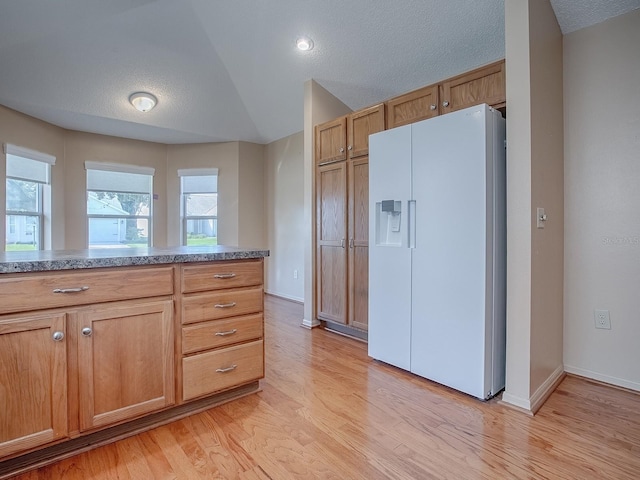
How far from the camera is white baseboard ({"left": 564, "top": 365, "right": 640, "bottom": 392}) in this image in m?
2.18

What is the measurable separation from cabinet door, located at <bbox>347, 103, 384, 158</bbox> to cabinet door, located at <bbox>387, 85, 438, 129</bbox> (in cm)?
9

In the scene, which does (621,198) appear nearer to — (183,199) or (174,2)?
(174,2)

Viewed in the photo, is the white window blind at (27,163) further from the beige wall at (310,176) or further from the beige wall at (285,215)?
the beige wall at (310,176)

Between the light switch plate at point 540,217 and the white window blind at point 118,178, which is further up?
the white window blind at point 118,178

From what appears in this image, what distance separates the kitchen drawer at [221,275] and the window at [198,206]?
138 inches

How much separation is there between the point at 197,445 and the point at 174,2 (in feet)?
11.2

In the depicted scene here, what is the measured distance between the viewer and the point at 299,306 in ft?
15.1

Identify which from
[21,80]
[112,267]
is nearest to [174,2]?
[21,80]

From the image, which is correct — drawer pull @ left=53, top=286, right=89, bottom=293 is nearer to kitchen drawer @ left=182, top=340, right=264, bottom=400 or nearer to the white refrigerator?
kitchen drawer @ left=182, top=340, right=264, bottom=400

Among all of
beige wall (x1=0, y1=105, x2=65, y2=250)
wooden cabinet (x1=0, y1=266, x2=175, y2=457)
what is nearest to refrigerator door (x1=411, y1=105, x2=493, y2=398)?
wooden cabinet (x1=0, y1=266, x2=175, y2=457)

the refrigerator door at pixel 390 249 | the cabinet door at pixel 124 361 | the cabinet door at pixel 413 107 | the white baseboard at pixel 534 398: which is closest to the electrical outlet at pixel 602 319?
the white baseboard at pixel 534 398

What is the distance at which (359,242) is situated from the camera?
3096 millimetres

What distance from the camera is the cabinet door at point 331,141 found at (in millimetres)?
3268

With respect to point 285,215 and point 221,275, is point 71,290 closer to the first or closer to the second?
point 221,275
